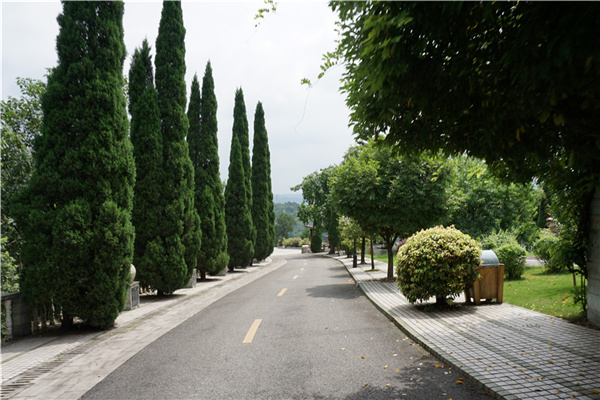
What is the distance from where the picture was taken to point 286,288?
48.4 feet

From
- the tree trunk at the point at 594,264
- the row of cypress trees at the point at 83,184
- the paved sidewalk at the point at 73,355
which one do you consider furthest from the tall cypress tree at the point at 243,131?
the tree trunk at the point at 594,264

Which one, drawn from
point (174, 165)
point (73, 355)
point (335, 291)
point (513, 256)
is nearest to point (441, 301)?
point (335, 291)

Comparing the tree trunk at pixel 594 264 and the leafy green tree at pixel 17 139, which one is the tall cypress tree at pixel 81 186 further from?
the tree trunk at pixel 594 264

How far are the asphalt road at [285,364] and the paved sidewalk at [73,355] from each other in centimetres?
32

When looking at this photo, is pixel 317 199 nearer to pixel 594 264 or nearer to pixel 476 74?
pixel 594 264

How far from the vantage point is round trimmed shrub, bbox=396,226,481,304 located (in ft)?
28.1

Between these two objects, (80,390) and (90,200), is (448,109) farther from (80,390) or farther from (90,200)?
(90,200)

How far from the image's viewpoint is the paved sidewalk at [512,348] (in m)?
4.13

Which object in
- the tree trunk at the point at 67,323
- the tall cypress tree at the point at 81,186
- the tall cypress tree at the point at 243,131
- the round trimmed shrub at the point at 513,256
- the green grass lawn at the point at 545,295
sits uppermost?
the tall cypress tree at the point at 243,131

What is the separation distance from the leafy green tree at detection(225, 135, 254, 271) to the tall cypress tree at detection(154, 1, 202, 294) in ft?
34.4

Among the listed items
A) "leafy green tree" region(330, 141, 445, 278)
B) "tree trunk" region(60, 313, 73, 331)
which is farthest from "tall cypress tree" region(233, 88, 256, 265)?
"tree trunk" region(60, 313, 73, 331)

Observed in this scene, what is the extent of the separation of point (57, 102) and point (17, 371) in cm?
559

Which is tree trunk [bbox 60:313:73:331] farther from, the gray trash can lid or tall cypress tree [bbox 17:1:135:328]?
the gray trash can lid

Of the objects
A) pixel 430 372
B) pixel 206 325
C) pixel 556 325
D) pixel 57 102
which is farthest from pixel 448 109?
pixel 57 102
